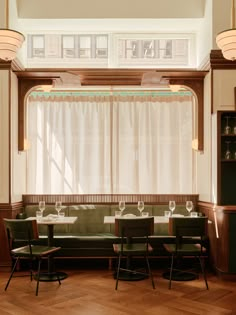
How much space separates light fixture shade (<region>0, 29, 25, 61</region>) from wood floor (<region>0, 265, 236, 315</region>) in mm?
2494

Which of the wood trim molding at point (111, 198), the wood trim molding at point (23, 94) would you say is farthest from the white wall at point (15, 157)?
the wood trim molding at point (111, 198)

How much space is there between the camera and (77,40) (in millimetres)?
6578

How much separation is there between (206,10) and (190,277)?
11.6 ft

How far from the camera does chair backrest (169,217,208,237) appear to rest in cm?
483

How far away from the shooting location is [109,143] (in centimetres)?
696

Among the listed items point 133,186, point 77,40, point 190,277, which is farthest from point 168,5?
point 190,277

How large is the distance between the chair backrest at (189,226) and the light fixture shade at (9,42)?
8.14 ft

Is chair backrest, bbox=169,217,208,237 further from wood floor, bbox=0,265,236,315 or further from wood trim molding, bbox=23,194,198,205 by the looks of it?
wood trim molding, bbox=23,194,198,205

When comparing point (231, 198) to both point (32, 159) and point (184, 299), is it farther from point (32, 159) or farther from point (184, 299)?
point (32, 159)

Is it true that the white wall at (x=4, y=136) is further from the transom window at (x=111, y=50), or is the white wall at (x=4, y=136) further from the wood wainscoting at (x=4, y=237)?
the transom window at (x=111, y=50)

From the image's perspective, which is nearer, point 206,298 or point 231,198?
point 206,298

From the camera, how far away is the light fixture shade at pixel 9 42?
4176mm

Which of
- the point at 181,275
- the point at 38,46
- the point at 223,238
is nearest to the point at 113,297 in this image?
the point at 181,275

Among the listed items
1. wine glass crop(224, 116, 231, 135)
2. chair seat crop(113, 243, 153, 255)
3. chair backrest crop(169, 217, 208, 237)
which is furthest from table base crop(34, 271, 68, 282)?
wine glass crop(224, 116, 231, 135)
